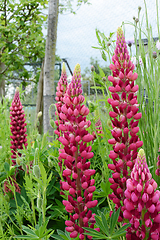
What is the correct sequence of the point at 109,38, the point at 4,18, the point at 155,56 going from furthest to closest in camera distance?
the point at 4,18, the point at 109,38, the point at 155,56

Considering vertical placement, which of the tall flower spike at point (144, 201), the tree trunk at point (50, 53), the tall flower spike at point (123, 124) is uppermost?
the tree trunk at point (50, 53)

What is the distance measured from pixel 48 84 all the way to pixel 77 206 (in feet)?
6.50

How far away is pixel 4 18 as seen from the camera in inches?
171

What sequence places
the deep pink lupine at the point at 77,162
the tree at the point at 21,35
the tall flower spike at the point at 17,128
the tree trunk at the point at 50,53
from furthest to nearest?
1. the tree at the point at 21,35
2. the tree trunk at the point at 50,53
3. the tall flower spike at the point at 17,128
4. the deep pink lupine at the point at 77,162

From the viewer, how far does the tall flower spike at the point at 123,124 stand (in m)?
0.57

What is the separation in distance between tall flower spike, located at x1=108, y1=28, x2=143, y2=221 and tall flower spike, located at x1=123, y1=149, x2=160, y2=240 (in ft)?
0.40

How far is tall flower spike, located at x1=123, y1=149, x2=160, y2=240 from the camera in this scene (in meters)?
0.40

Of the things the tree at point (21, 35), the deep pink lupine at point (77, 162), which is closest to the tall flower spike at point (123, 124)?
the deep pink lupine at point (77, 162)

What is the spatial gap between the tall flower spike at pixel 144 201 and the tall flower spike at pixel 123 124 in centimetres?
12

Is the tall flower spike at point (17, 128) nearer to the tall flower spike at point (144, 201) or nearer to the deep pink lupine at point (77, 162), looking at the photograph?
the deep pink lupine at point (77, 162)

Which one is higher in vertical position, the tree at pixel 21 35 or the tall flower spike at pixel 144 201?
the tree at pixel 21 35

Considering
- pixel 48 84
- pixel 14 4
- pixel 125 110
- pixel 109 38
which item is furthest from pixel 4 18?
pixel 125 110

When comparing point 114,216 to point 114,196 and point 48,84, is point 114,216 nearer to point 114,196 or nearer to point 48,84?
point 114,196

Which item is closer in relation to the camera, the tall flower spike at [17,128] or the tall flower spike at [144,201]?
the tall flower spike at [144,201]
